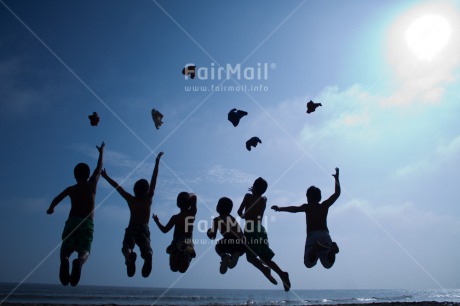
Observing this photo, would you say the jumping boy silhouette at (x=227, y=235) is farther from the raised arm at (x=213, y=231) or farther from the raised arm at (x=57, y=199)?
the raised arm at (x=57, y=199)

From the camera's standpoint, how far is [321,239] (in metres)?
9.01

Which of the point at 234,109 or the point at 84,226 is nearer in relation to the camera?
the point at 84,226

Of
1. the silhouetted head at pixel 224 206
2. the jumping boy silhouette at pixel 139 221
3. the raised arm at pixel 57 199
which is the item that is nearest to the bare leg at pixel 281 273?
the silhouetted head at pixel 224 206

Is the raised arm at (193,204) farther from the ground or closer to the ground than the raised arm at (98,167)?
closer to the ground

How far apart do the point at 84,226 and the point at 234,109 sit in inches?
202

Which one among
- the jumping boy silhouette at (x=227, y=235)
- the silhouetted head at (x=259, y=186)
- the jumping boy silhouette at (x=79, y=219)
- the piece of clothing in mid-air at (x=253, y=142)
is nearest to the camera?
the jumping boy silhouette at (x=79, y=219)

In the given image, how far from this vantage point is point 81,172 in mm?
7988

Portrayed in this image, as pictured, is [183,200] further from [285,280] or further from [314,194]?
[314,194]

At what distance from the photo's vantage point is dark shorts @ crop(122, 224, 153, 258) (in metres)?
8.02

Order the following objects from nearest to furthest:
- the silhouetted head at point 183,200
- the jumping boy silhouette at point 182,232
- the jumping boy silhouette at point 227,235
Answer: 1. the jumping boy silhouette at point 227,235
2. the jumping boy silhouette at point 182,232
3. the silhouetted head at point 183,200

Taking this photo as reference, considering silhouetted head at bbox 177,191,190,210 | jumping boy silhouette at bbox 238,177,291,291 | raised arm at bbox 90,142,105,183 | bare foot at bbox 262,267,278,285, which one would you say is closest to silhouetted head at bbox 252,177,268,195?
jumping boy silhouette at bbox 238,177,291,291

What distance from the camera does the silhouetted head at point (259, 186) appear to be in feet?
29.6

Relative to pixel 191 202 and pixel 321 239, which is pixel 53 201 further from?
pixel 321 239

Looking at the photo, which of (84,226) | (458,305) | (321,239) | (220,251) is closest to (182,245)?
(220,251)
